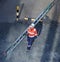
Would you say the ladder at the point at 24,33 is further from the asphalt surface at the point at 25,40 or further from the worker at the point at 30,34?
the worker at the point at 30,34

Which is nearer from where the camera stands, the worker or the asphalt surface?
the asphalt surface

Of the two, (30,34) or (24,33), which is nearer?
(30,34)

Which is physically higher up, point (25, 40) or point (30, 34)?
point (30, 34)

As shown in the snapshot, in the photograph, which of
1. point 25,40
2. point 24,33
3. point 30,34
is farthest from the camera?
point 25,40

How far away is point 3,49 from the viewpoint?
15.7m

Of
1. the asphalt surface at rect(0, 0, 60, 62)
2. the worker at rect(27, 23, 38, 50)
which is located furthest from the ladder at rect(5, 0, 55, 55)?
the worker at rect(27, 23, 38, 50)

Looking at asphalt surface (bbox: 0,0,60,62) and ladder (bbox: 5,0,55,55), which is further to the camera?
ladder (bbox: 5,0,55,55)

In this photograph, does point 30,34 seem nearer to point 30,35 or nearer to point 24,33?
point 30,35

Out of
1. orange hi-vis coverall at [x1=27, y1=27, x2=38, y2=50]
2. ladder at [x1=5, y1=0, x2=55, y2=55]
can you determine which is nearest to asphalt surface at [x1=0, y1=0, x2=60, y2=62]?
ladder at [x1=5, y1=0, x2=55, y2=55]

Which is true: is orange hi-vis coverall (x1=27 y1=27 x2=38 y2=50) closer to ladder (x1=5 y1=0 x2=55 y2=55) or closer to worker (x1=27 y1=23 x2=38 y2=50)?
worker (x1=27 y1=23 x2=38 y2=50)

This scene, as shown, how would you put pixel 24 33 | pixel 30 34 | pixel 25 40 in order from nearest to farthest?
1. pixel 30 34
2. pixel 24 33
3. pixel 25 40

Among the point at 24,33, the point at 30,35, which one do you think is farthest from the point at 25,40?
the point at 30,35

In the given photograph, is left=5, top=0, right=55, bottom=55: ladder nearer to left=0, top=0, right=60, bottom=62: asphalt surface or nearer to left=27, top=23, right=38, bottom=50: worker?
left=0, top=0, right=60, bottom=62: asphalt surface

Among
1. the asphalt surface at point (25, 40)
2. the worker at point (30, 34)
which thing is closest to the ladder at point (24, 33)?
the asphalt surface at point (25, 40)
